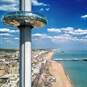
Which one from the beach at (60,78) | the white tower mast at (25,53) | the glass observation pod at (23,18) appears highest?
the glass observation pod at (23,18)

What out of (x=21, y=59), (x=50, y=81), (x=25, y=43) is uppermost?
(x=25, y=43)

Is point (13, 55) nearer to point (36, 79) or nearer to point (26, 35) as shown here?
point (36, 79)

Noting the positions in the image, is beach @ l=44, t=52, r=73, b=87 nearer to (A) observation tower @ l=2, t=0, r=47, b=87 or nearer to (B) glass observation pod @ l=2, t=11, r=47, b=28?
(A) observation tower @ l=2, t=0, r=47, b=87

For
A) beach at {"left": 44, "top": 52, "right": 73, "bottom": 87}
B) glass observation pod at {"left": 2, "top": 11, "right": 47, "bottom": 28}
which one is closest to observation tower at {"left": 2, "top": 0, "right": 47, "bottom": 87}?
glass observation pod at {"left": 2, "top": 11, "right": 47, "bottom": 28}

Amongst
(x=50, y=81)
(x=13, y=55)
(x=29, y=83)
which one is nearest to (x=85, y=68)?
(x=13, y=55)

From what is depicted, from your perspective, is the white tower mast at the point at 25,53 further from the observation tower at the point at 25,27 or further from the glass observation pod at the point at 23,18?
the glass observation pod at the point at 23,18

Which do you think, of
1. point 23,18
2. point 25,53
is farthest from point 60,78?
point 23,18

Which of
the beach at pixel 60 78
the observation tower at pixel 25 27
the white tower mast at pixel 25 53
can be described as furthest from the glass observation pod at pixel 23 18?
the beach at pixel 60 78

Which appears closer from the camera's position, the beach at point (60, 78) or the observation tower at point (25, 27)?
the observation tower at point (25, 27)
